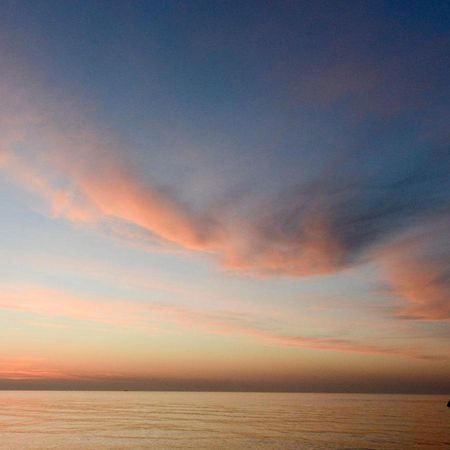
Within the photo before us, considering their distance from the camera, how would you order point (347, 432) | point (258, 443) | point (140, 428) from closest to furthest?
point (258, 443) → point (347, 432) → point (140, 428)

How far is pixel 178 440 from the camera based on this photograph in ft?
209

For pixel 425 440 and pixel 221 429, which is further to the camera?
pixel 221 429

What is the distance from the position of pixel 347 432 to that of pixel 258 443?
21.0m

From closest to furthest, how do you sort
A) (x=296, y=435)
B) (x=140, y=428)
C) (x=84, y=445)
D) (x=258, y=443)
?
1. (x=84, y=445)
2. (x=258, y=443)
3. (x=296, y=435)
4. (x=140, y=428)

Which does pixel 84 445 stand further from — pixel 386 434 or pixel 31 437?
pixel 386 434

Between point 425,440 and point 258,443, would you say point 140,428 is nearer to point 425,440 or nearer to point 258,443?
point 258,443

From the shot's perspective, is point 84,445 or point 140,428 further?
point 140,428

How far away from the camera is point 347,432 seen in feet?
243

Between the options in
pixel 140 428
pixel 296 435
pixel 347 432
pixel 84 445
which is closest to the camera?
pixel 84 445

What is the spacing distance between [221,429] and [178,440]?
18488 millimetres

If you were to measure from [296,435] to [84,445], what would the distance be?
104ft

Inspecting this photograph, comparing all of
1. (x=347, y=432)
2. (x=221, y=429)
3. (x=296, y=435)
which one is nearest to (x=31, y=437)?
(x=221, y=429)

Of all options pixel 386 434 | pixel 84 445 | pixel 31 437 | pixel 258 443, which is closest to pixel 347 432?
pixel 386 434

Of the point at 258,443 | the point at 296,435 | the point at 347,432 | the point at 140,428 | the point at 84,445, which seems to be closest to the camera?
the point at 84,445
